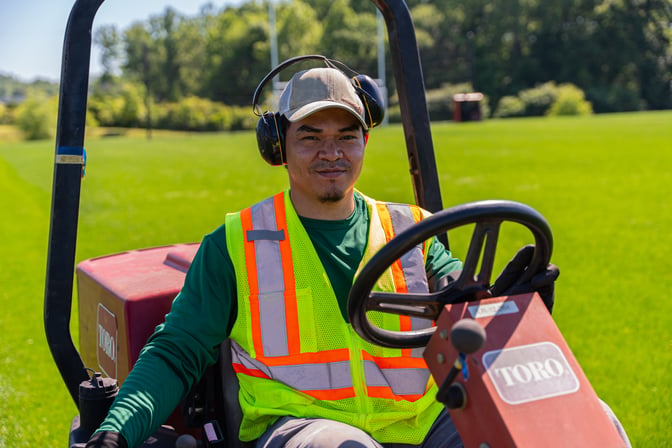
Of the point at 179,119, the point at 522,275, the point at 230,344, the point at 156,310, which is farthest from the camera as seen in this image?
the point at 179,119

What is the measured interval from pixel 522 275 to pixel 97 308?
5.22ft

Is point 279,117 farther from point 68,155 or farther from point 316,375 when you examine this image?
point 316,375

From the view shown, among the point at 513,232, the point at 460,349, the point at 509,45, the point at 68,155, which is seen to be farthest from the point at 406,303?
the point at 509,45

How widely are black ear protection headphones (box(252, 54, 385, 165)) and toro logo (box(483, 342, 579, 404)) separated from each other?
96 centimetres

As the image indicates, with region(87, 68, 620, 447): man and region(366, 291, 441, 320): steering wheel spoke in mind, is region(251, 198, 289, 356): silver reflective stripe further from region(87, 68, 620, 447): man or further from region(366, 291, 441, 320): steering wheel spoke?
region(366, 291, 441, 320): steering wheel spoke

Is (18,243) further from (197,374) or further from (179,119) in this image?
(179,119)

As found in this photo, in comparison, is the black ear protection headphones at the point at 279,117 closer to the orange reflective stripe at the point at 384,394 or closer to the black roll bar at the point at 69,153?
the black roll bar at the point at 69,153

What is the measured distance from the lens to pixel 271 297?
6.27 feet

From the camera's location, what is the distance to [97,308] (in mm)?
2619

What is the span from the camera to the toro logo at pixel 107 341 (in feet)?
7.86

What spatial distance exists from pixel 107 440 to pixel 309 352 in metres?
0.54

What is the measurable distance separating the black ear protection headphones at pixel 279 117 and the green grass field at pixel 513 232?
1867 mm

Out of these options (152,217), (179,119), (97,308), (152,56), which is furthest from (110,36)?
(97,308)

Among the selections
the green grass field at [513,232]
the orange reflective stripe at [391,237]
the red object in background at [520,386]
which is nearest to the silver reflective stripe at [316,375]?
the orange reflective stripe at [391,237]
